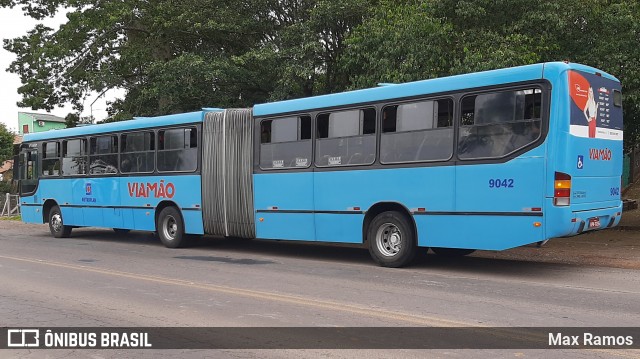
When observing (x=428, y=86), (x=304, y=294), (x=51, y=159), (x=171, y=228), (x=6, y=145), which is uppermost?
(x=6, y=145)

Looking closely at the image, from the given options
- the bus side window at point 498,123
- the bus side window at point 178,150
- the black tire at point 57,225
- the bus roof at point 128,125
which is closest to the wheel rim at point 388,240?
the bus side window at point 498,123

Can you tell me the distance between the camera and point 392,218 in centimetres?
1059

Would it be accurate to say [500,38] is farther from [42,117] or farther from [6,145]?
[42,117]

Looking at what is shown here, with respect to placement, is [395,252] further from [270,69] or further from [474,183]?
[270,69]

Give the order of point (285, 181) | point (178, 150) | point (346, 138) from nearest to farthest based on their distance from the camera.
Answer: point (346, 138) → point (285, 181) → point (178, 150)

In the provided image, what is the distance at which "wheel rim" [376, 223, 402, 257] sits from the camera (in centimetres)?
1069

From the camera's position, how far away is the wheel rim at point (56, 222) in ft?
59.8

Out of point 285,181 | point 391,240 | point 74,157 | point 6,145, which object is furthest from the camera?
point 6,145

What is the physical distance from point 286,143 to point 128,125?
5707mm

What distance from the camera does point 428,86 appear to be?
10.2m

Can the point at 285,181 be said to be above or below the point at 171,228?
above

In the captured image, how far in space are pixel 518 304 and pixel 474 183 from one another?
104 inches

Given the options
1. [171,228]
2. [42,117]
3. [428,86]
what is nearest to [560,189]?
[428,86]

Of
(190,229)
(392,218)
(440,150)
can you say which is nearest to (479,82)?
(440,150)
